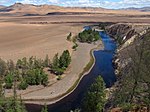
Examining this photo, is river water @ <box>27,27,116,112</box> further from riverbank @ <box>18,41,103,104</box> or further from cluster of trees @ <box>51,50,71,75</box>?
cluster of trees @ <box>51,50,71,75</box>

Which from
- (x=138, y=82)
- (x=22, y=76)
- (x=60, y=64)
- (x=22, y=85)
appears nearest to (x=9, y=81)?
(x=22, y=85)

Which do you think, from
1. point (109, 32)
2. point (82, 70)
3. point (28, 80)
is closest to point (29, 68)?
point (28, 80)

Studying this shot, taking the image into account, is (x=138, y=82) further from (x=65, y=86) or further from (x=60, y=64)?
(x=60, y=64)

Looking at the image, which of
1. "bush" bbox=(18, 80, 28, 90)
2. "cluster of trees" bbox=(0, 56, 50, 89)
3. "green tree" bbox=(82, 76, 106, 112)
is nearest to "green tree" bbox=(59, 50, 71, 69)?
"cluster of trees" bbox=(0, 56, 50, 89)

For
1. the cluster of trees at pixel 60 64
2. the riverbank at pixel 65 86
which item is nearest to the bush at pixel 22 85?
the riverbank at pixel 65 86

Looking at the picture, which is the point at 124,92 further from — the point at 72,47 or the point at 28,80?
the point at 72,47
